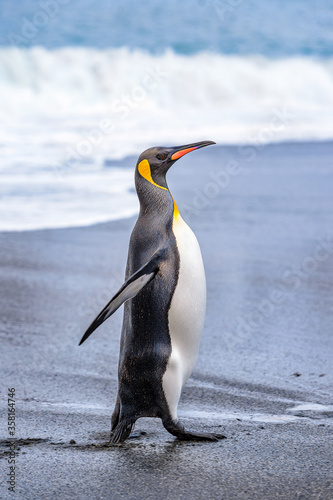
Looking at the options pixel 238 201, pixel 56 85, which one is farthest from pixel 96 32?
pixel 238 201

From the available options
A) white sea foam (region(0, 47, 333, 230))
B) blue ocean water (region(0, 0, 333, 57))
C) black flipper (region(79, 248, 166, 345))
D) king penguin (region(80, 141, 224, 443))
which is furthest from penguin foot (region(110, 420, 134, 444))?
blue ocean water (region(0, 0, 333, 57))

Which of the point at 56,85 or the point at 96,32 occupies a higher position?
the point at 96,32

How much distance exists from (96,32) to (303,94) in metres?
7.74

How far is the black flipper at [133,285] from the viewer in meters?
2.68

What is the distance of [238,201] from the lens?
8.30 metres

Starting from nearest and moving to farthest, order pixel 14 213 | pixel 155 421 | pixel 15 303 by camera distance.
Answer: pixel 155 421, pixel 15 303, pixel 14 213

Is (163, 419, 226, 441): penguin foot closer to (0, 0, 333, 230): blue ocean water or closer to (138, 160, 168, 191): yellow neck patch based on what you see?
(138, 160, 168, 191): yellow neck patch

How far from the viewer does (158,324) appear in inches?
114

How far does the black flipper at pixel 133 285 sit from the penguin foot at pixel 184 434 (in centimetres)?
50

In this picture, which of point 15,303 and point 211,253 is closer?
point 15,303

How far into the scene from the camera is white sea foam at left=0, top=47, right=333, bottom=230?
29.0 feet

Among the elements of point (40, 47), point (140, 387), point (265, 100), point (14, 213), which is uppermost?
point (40, 47)

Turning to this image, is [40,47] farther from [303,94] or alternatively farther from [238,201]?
[238,201]

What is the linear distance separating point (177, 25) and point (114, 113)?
32.6 feet
